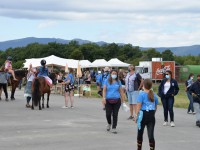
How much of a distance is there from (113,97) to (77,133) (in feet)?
4.69

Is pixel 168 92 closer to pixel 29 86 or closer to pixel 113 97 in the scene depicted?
pixel 113 97

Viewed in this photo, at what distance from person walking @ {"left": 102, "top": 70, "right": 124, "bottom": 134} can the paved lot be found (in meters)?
0.46

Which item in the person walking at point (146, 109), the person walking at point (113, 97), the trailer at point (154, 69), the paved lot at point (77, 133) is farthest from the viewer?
the trailer at point (154, 69)

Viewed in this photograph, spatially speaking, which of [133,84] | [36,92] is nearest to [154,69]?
[36,92]

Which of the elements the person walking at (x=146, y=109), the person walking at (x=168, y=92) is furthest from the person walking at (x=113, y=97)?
the person walking at (x=146, y=109)

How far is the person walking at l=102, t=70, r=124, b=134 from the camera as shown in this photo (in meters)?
13.3

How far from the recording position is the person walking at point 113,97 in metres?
13.3

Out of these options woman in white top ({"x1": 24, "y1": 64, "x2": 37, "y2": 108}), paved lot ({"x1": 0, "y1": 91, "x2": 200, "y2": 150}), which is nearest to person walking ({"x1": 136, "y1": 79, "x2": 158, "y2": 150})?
paved lot ({"x1": 0, "y1": 91, "x2": 200, "y2": 150})

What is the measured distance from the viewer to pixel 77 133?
42.3ft

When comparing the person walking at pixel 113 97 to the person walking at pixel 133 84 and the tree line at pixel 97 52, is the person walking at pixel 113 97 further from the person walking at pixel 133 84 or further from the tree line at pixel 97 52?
the tree line at pixel 97 52

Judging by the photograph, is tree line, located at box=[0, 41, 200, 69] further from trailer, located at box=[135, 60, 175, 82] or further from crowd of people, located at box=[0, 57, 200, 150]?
crowd of people, located at box=[0, 57, 200, 150]

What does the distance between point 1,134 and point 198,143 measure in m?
5.02

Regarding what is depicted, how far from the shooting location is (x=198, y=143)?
11930mm

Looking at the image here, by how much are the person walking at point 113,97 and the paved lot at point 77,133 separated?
46cm
